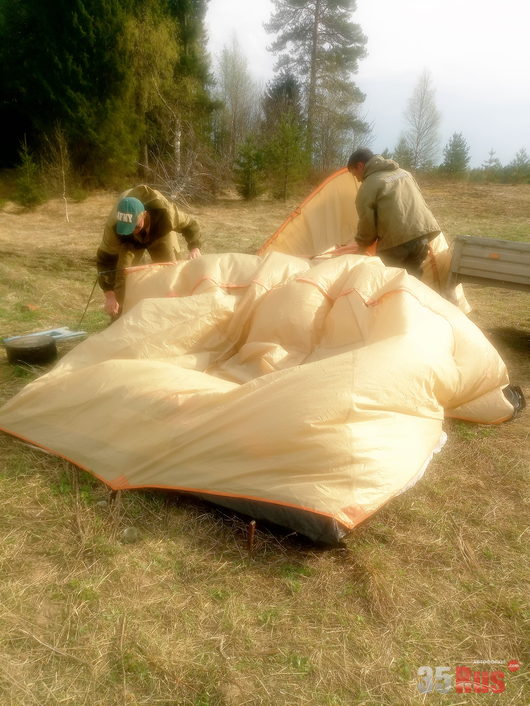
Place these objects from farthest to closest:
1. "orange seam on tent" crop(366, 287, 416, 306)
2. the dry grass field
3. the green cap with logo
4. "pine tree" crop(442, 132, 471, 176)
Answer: "pine tree" crop(442, 132, 471, 176) → the green cap with logo → "orange seam on tent" crop(366, 287, 416, 306) → the dry grass field

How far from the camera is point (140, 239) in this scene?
4605 millimetres

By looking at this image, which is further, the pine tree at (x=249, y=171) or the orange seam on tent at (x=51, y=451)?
the pine tree at (x=249, y=171)

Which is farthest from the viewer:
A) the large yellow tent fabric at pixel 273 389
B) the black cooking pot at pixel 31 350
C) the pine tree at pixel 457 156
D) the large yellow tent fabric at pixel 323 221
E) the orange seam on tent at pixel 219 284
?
the pine tree at pixel 457 156

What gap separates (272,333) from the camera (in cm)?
336

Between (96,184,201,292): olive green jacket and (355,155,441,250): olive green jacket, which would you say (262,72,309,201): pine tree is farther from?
(96,184,201,292): olive green jacket

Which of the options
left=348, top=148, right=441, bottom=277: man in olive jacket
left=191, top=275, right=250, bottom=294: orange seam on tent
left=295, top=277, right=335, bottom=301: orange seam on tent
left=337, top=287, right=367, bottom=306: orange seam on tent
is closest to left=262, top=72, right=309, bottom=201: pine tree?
left=348, top=148, right=441, bottom=277: man in olive jacket

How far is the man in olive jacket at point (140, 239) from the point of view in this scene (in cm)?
432

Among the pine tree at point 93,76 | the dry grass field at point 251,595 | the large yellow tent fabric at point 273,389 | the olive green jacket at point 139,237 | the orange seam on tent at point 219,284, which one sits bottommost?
the dry grass field at point 251,595

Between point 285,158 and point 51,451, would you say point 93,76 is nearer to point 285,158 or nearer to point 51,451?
point 285,158

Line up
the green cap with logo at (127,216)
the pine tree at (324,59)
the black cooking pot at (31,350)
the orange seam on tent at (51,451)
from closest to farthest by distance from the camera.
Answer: the orange seam on tent at (51,451) < the green cap with logo at (127,216) < the black cooking pot at (31,350) < the pine tree at (324,59)

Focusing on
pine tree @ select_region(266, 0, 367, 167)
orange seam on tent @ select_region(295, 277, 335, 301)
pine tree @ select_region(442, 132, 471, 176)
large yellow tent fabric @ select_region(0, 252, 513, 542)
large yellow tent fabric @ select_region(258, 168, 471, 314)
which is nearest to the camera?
large yellow tent fabric @ select_region(0, 252, 513, 542)

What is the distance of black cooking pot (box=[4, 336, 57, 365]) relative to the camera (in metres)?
4.18

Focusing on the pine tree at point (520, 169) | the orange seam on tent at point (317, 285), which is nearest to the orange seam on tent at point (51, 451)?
the orange seam on tent at point (317, 285)

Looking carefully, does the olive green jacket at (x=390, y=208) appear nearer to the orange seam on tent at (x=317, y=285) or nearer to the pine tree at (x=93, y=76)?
the orange seam on tent at (x=317, y=285)
